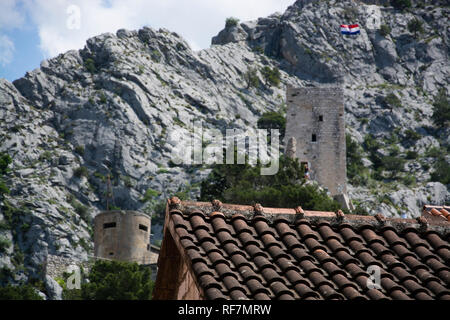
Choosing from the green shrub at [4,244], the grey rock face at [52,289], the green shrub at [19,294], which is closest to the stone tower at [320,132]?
the grey rock face at [52,289]

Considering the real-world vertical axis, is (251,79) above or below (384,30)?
below

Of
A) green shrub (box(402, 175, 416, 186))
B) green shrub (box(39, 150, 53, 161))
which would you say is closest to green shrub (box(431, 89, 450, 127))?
green shrub (box(402, 175, 416, 186))

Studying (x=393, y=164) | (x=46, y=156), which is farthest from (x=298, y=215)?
(x=393, y=164)

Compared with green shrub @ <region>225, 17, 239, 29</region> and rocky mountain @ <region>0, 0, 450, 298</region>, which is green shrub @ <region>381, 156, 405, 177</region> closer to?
rocky mountain @ <region>0, 0, 450, 298</region>

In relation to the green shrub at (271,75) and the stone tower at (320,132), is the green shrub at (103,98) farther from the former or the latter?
the stone tower at (320,132)

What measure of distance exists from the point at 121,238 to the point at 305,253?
42527mm

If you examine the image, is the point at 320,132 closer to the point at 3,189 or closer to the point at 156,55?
the point at 3,189

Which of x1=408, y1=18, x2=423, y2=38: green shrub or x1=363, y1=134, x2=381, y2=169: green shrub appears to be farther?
x1=408, y1=18, x2=423, y2=38: green shrub

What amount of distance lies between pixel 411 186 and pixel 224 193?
1094 inches

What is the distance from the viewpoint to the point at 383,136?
81.1m

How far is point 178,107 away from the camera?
254 ft

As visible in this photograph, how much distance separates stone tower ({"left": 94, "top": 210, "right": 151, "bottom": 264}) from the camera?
48.8 m

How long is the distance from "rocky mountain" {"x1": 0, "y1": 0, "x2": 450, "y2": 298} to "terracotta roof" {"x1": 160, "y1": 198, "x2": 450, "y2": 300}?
145 ft
